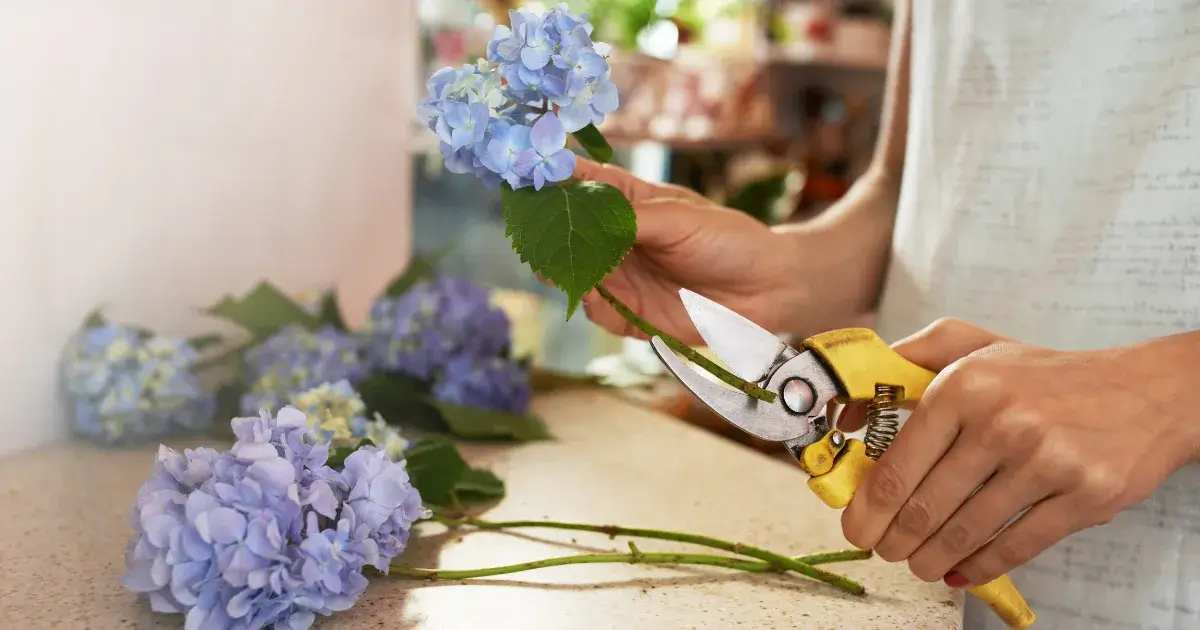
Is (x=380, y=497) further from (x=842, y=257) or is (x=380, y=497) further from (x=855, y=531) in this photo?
(x=842, y=257)

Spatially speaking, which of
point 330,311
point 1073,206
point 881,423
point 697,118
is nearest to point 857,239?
point 1073,206

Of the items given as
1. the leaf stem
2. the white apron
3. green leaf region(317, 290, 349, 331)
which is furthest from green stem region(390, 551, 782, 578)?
green leaf region(317, 290, 349, 331)

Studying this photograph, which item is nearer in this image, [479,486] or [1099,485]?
[1099,485]

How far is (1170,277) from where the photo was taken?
647mm

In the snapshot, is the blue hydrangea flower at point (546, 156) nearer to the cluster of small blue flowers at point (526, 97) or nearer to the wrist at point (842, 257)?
the cluster of small blue flowers at point (526, 97)

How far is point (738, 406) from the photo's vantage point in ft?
1.75

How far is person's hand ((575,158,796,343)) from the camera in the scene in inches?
26.0

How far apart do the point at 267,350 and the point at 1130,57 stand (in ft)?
2.44

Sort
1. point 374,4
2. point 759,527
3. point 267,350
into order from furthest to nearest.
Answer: point 374,4
point 267,350
point 759,527

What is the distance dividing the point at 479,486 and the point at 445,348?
0.28 metres

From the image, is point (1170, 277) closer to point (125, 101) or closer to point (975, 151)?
point (975, 151)

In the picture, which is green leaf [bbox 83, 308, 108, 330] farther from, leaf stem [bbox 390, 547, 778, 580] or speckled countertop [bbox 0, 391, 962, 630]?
leaf stem [bbox 390, 547, 778, 580]

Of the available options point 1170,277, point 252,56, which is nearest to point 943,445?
point 1170,277

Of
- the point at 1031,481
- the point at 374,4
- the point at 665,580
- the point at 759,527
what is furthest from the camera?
the point at 374,4
